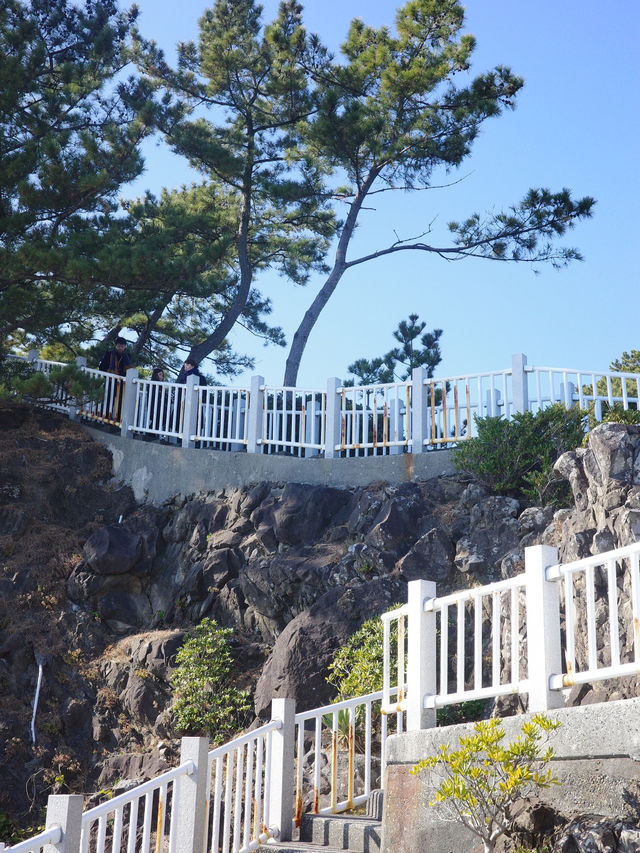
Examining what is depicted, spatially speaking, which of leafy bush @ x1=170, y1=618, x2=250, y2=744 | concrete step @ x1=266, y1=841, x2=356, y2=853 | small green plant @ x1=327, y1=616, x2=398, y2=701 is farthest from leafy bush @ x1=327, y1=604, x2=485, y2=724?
concrete step @ x1=266, y1=841, x2=356, y2=853

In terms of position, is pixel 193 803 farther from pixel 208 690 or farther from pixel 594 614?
pixel 208 690

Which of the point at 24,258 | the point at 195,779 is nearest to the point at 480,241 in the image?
the point at 24,258

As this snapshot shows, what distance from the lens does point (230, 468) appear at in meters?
14.6

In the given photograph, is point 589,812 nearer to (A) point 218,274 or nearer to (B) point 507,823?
(B) point 507,823

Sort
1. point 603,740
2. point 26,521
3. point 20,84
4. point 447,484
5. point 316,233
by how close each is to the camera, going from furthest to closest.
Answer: point 316,233, point 20,84, point 26,521, point 447,484, point 603,740

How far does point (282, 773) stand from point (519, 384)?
693 cm

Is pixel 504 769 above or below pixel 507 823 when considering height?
above

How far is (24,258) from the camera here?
14812 millimetres

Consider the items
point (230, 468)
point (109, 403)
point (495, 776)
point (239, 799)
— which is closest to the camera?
point (495, 776)

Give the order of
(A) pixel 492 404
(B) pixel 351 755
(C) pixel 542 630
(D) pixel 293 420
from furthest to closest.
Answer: (D) pixel 293 420 → (A) pixel 492 404 → (B) pixel 351 755 → (C) pixel 542 630

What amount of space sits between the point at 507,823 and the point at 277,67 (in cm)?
1733

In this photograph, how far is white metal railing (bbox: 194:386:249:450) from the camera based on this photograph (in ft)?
49.0

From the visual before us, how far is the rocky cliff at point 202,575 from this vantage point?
10.6m

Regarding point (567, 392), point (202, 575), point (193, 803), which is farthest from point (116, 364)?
point (193, 803)
